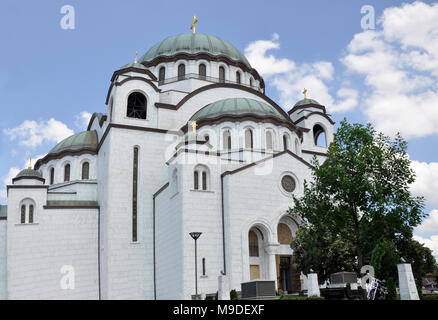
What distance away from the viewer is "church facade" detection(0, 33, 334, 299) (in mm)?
24109

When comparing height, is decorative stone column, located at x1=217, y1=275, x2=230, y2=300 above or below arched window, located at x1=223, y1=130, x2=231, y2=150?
below

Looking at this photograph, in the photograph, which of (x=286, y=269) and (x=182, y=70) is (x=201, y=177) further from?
(x=182, y=70)

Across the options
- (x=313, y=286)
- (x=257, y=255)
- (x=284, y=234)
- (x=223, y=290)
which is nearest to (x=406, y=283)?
(x=313, y=286)

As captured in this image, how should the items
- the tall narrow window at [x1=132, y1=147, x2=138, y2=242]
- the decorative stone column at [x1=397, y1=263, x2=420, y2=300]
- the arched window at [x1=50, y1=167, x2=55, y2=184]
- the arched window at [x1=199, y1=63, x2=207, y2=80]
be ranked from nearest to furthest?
the decorative stone column at [x1=397, y1=263, x2=420, y2=300] < the tall narrow window at [x1=132, y1=147, x2=138, y2=242] < the arched window at [x1=50, y1=167, x2=55, y2=184] < the arched window at [x1=199, y1=63, x2=207, y2=80]

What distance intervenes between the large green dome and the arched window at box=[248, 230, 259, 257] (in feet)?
58.7

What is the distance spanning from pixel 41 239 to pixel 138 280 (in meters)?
6.60

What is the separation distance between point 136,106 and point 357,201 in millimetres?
17867

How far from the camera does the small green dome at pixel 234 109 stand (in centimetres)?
2986

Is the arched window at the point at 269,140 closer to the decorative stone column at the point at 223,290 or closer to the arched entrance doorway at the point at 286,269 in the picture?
the arched entrance doorway at the point at 286,269

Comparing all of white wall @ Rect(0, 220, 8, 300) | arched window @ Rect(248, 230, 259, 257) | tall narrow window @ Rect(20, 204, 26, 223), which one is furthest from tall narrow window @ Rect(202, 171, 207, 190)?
white wall @ Rect(0, 220, 8, 300)

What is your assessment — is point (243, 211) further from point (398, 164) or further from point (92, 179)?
point (92, 179)

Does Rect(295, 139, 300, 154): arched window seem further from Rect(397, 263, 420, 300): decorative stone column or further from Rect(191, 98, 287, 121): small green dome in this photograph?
Rect(397, 263, 420, 300): decorative stone column

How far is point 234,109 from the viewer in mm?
30094
